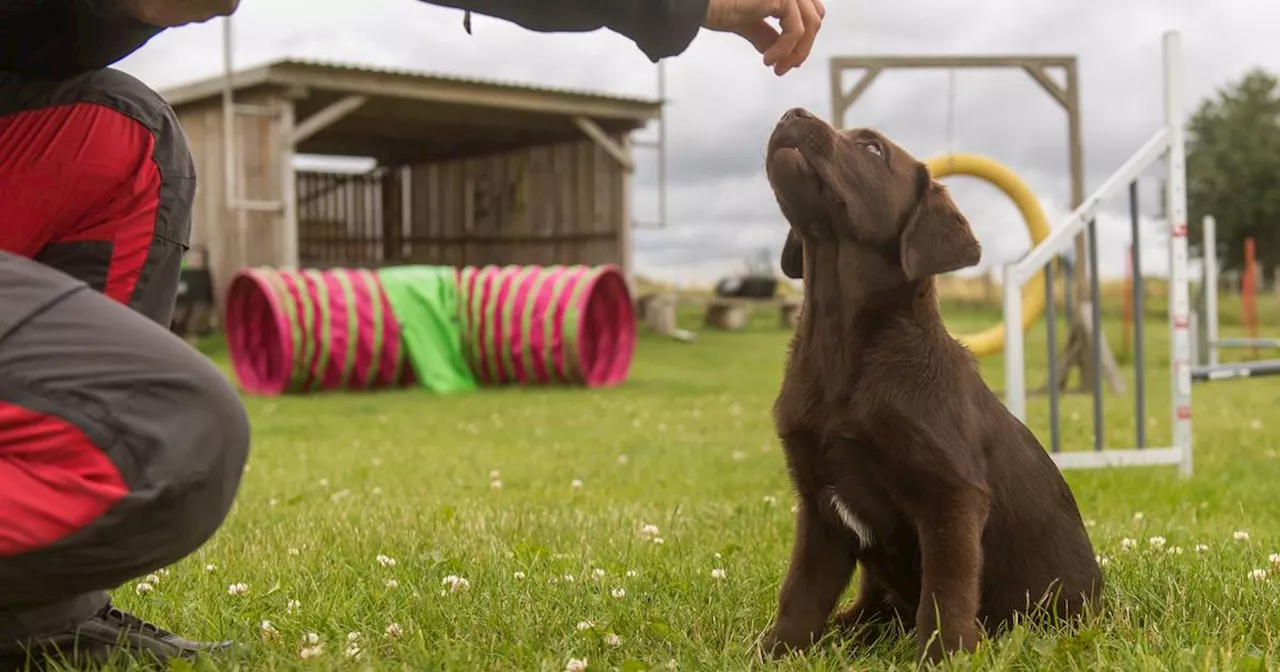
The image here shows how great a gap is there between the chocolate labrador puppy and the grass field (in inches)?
6.1

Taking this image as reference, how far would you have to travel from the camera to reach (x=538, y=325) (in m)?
12.0

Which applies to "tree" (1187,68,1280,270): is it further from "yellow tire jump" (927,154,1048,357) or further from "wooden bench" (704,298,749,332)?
"yellow tire jump" (927,154,1048,357)

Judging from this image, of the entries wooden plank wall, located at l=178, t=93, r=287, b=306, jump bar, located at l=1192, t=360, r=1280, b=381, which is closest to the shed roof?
wooden plank wall, located at l=178, t=93, r=287, b=306

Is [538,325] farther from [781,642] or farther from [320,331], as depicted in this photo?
[781,642]

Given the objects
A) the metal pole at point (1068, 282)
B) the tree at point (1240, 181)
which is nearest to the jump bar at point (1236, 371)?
the metal pole at point (1068, 282)

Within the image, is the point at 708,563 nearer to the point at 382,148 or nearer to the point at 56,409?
the point at 56,409

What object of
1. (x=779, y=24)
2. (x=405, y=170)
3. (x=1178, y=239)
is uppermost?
(x=405, y=170)

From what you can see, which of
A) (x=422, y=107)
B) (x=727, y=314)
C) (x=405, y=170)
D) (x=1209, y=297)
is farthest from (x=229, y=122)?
(x=1209, y=297)

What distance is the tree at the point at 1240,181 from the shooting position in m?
43.1

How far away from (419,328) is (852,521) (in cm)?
1033

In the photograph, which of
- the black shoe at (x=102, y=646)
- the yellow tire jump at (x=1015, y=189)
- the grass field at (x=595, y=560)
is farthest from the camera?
the yellow tire jump at (x=1015, y=189)

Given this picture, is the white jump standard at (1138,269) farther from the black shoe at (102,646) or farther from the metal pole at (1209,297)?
the metal pole at (1209,297)

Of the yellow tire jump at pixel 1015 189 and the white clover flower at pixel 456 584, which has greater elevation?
the yellow tire jump at pixel 1015 189

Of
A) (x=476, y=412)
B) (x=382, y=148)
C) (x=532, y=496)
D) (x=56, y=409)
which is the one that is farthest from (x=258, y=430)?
(x=382, y=148)
